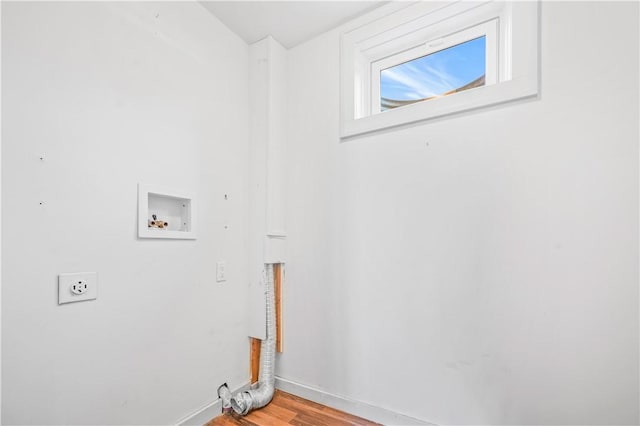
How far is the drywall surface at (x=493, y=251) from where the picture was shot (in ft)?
3.79

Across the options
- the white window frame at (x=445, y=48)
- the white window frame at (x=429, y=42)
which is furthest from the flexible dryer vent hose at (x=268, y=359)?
the white window frame at (x=445, y=48)

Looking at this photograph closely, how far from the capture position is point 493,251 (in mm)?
1359

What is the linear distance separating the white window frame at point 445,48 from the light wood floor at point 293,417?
5.79 feet

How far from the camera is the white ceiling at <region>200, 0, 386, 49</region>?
170 centimetres

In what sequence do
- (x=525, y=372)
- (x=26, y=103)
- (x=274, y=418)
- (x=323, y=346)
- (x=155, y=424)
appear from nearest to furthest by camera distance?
1. (x=26, y=103)
2. (x=525, y=372)
3. (x=155, y=424)
4. (x=274, y=418)
5. (x=323, y=346)

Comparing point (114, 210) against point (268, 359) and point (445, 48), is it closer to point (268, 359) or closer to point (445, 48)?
point (268, 359)

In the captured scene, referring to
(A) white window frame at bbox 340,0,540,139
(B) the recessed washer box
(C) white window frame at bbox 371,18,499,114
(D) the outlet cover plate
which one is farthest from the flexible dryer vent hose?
(C) white window frame at bbox 371,18,499,114

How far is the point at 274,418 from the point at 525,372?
1249 mm

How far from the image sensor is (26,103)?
3.46 feet

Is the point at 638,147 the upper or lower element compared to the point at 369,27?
lower

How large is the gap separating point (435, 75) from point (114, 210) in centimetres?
174

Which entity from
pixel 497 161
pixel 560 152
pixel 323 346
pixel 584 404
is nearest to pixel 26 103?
pixel 323 346

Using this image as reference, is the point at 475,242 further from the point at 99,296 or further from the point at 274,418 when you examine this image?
the point at 99,296

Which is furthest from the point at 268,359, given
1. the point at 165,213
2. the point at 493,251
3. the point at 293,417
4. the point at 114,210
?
the point at 493,251
